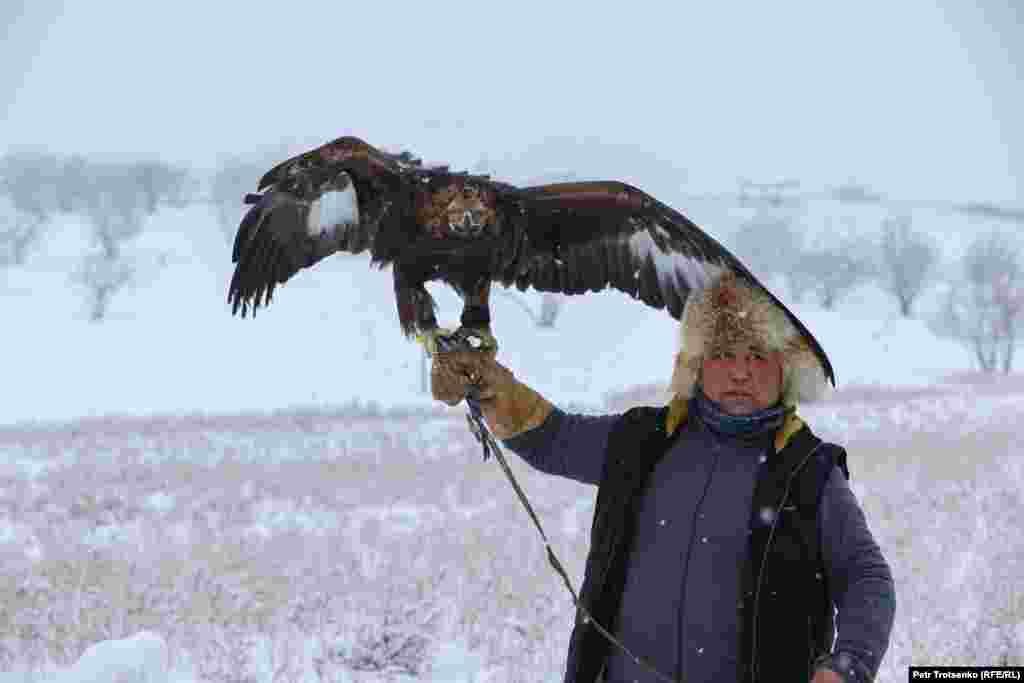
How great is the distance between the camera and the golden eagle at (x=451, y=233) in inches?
101

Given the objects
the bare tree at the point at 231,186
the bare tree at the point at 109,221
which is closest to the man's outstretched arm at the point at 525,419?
the bare tree at the point at 109,221

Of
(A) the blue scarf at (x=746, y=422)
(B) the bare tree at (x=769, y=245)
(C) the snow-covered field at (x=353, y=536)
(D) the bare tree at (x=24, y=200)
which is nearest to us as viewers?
(A) the blue scarf at (x=746, y=422)

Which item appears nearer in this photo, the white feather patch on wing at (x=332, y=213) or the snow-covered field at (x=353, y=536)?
the white feather patch on wing at (x=332, y=213)

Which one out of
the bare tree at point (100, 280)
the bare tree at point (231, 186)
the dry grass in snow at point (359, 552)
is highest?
the bare tree at point (231, 186)

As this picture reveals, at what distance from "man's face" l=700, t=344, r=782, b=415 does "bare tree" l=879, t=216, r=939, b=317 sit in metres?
45.5

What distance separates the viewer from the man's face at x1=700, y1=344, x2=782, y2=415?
8.11ft

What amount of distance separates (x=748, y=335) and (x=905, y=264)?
159 feet

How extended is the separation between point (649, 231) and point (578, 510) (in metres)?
6.67

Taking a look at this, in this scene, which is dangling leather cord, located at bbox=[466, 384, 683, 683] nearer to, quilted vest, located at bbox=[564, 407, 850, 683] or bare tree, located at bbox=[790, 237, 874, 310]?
quilted vest, located at bbox=[564, 407, 850, 683]

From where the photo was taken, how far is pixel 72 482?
10.2 m

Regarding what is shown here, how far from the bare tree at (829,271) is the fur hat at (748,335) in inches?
1799

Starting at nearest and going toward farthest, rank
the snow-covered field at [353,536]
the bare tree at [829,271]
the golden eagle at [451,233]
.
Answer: the golden eagle at [451,233]
the snow-covered field at [353,536]
the bare tree at [829,271]

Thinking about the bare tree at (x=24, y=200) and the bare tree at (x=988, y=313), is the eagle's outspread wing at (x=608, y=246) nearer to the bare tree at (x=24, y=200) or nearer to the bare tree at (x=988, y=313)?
the bare tree at (x=988, y=313)

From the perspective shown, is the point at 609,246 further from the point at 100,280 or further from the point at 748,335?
the point at 100,280
